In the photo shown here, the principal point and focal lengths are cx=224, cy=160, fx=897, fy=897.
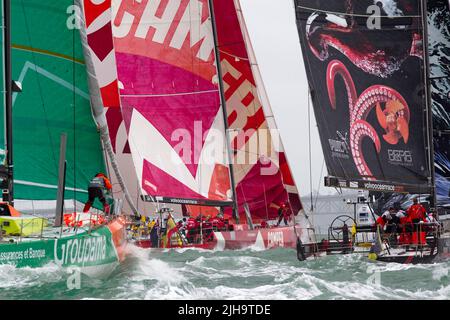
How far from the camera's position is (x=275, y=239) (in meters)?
21.5

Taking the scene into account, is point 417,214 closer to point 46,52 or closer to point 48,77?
point 48,77

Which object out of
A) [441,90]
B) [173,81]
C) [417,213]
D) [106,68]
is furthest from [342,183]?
[106,68]

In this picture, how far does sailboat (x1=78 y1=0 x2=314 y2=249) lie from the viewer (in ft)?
74.5

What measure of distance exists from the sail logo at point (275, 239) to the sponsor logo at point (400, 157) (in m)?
5.36

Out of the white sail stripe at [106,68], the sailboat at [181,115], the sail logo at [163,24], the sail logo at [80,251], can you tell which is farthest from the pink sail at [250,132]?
Result: the sail logo at [80,251]

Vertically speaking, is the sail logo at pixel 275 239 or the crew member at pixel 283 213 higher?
the crew member at pixel 283 213

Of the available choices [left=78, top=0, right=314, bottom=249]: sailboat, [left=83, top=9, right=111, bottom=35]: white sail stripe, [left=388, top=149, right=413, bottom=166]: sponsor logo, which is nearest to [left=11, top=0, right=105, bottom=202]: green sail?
[left=388, top=149, right=413, bottom=166]: sponsor logo

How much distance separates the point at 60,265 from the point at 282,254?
8.96 metres

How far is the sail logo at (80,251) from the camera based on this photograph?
1075 centimetres

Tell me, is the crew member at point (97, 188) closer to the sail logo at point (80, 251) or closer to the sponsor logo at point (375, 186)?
the sail logo at point (80, 251)

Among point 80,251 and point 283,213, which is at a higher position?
point 283,213

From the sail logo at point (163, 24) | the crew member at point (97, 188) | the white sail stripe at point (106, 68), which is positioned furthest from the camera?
the white sail stripe at point (106, 68)

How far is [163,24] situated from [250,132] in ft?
13.5

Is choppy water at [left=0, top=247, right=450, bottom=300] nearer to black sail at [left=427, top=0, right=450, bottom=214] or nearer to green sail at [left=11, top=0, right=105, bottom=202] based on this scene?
green sail at [left=11, top=0, right=105, bottom=202]
